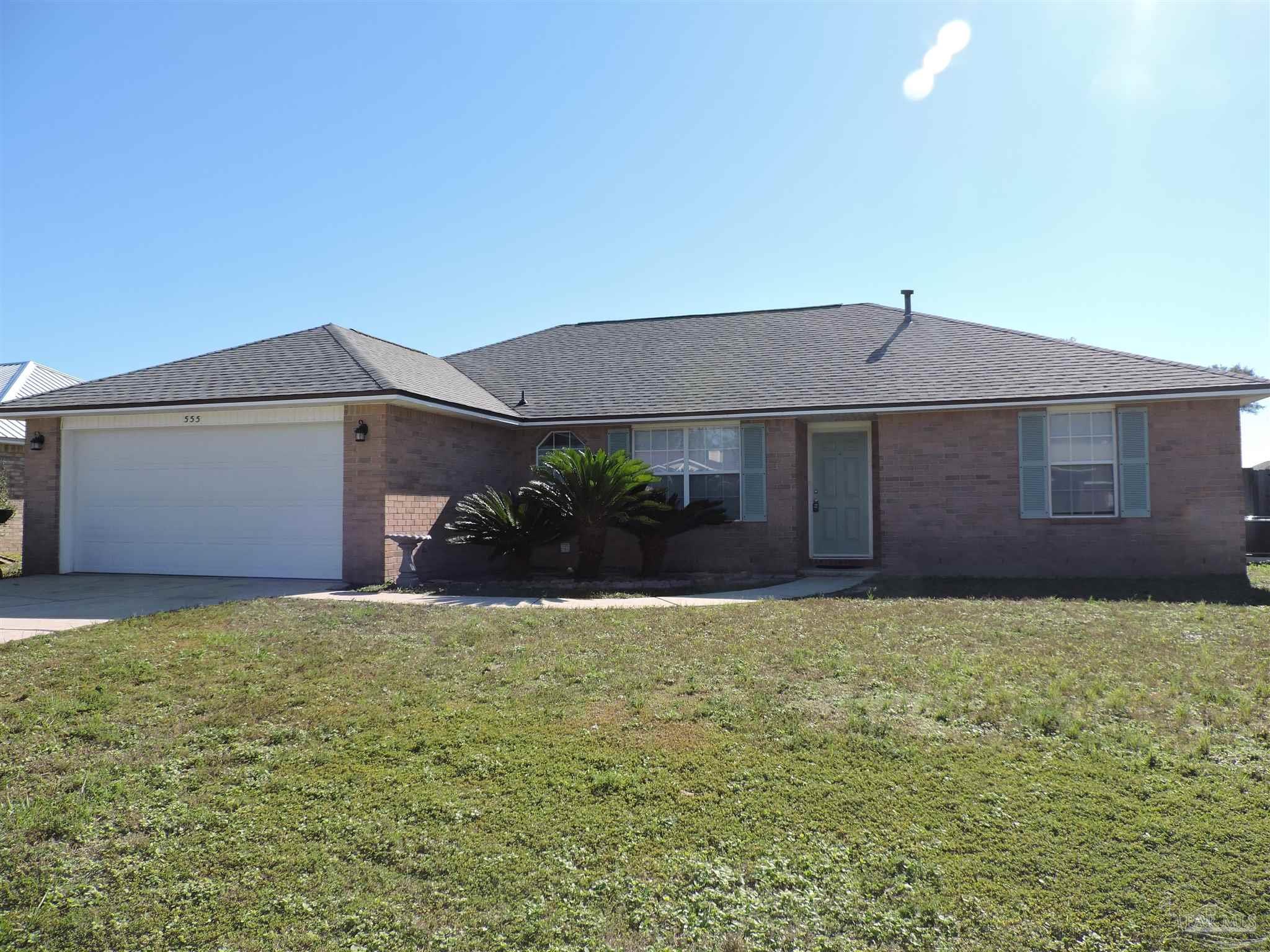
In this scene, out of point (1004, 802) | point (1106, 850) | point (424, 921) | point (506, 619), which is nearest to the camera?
point (424, 921)

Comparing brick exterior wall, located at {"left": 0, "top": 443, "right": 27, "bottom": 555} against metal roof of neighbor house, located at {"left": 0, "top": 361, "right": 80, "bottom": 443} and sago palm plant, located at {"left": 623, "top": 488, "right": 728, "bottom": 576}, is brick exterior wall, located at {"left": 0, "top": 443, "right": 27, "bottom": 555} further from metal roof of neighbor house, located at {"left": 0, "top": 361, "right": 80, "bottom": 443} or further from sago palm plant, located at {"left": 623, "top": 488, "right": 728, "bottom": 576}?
sago palm plant, located at {"left": 623, "top": 488, "right": 728, "bottom": 576}

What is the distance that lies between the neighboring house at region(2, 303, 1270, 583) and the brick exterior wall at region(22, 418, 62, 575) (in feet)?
0.11

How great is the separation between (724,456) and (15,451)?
16492 millimetres

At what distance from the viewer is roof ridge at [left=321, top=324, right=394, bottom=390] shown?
1201 centimetres

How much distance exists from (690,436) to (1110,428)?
21.0ft

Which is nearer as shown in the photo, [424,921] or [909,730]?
[424,921]

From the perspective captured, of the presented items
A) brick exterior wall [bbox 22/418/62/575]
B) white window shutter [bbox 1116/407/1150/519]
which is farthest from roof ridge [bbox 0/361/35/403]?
white window shutter [bbox 1116/407/1150/519]

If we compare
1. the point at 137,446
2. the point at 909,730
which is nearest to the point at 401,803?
the point at 909,730

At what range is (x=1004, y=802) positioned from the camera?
4.09m

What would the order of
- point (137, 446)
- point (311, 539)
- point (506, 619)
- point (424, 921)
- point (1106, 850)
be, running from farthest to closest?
point (137, 446), point (311, 539), point (506, 619), point (1106, 850), point (424, 921)

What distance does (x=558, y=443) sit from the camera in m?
15.4

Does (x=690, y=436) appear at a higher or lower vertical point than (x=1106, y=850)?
higher

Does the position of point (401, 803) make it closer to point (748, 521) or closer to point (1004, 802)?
point (1004, 802)

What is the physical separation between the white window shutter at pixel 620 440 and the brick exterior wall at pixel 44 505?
889 centimetres
